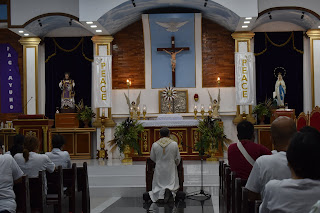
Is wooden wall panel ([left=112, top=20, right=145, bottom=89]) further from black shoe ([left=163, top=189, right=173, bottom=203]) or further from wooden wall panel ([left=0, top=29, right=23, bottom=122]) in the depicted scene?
black shoe ([left=163, top=189, right=173, bottom=203])

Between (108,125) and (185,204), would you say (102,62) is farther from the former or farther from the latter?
(185,204)

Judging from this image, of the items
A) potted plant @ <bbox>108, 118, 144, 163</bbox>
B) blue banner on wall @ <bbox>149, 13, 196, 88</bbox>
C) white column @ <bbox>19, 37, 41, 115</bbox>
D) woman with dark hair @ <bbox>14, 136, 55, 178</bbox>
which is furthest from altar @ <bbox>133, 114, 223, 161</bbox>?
woman with dark hair @ <bbox>14, 136, 55, 178</bbox>

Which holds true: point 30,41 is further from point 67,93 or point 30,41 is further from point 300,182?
point 300,182

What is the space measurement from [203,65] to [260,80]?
1.78 m

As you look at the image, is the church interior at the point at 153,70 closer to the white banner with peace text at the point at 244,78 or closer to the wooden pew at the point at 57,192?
the white banner with peace text at the point at 244,78

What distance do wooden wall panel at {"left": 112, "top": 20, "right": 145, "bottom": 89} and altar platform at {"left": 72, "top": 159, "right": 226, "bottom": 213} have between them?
12.0ft


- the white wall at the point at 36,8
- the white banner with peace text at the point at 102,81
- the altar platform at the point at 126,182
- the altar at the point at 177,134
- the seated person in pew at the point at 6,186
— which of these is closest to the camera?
the seated person in pew at the point at 6,186

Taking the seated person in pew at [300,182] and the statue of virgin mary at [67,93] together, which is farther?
the statue of virgin mary at [67,93]

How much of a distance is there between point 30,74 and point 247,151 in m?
10.8

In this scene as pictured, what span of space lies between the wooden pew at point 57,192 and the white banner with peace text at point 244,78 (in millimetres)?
8263

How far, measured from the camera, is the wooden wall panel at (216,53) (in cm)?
1428

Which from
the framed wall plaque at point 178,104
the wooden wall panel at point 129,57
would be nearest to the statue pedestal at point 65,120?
the wooden wall panel at point 129,57

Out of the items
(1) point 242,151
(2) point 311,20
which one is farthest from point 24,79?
(1) point 242,151

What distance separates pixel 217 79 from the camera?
46.2 feet
